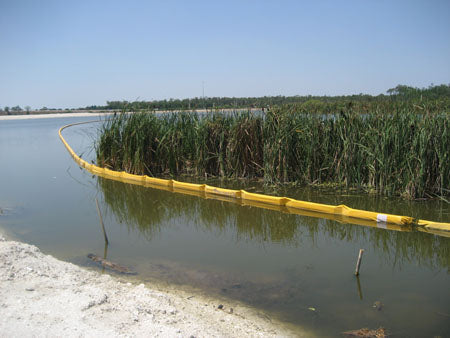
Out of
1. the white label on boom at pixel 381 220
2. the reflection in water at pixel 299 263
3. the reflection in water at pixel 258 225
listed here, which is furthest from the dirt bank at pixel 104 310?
the white label on boom at pixel 381 220

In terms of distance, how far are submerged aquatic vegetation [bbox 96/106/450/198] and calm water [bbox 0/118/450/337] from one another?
0.49 m

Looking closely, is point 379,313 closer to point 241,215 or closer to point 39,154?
point 241,215

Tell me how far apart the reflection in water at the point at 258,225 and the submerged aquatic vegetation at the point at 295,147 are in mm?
921

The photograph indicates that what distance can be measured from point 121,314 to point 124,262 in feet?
5.86

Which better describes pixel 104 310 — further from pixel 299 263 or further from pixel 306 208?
pixel 306 208

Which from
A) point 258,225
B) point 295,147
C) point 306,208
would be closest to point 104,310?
point 258,225

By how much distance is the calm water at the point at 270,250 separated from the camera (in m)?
3.79

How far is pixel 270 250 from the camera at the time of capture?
17.7 feet

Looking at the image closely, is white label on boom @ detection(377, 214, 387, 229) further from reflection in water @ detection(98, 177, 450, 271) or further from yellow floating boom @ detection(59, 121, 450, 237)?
reflection in water @ detection(98, 177, 450, 271)

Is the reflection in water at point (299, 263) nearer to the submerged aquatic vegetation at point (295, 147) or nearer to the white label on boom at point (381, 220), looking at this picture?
the white label on boom at point (381, 220)

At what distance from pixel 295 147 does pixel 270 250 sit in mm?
3530

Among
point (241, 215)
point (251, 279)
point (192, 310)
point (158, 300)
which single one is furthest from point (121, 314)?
point (241, 215)

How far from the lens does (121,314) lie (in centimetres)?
332

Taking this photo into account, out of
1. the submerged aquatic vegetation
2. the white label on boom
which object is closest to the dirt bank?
the white label on boom
